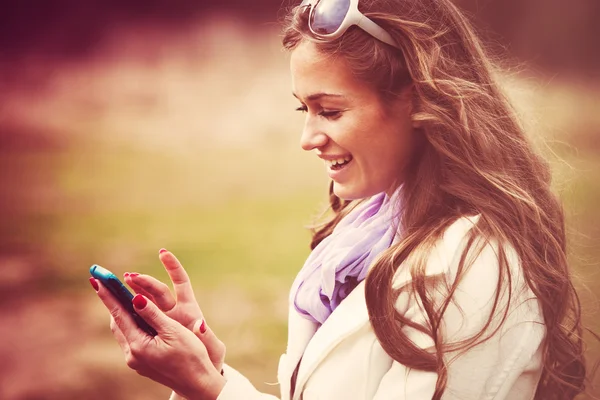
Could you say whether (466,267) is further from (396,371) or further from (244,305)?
(244,305)

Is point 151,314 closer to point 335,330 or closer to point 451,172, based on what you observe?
point 335,330

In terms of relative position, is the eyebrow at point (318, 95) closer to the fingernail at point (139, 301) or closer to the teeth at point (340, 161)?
the teeth at point (340, 161)

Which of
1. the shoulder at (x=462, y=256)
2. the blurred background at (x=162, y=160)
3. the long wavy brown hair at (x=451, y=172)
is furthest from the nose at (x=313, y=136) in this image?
the blurred background at (x=162, y=160)

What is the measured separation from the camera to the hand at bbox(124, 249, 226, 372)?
1278 millimetres

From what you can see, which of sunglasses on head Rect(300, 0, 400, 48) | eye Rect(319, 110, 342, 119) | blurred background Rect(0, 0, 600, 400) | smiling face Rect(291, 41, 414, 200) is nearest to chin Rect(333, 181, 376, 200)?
smiling face Rect(291, 41, 414, 200)

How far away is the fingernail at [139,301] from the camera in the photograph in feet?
3.80

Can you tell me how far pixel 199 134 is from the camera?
3.32 metres

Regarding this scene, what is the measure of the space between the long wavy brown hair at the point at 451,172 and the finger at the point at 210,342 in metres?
0.30

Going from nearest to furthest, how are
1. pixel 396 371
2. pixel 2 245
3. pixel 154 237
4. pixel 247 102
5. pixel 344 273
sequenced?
1. pixel 396 371
2. pixel 344 273
3. pixel 2 245
4. pixel 154 237
5. pixel 247 102

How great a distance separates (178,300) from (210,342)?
11cm

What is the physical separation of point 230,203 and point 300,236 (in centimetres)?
39

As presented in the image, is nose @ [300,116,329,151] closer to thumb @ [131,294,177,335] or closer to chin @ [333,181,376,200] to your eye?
chin @ [333,181,376,200]

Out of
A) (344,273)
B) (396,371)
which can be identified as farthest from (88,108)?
(396,371)

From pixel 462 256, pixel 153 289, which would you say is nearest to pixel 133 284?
pixel 153 289
